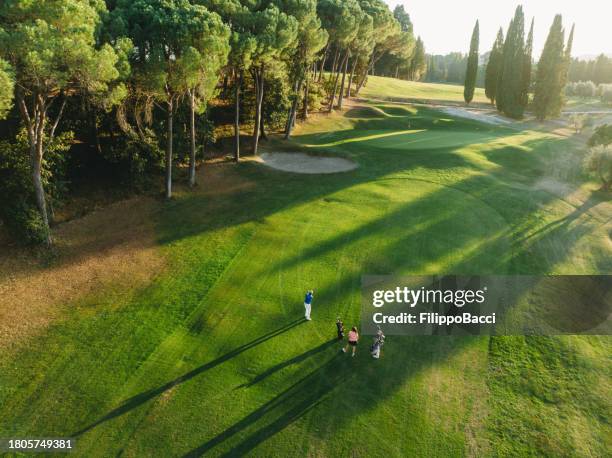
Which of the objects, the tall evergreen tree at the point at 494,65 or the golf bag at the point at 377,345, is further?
the tall evergreen tree at the point at 494,65

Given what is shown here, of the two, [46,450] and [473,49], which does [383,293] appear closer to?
[46,450]

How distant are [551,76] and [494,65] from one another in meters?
19.4

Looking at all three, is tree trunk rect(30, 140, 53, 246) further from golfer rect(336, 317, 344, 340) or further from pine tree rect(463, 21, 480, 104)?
pine tree rect(463, 21, 480, 104)

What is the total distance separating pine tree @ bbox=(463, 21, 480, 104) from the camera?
3735 inches

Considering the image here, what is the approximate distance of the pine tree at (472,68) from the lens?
9488 centimetres

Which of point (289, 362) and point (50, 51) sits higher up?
point (50, 51)

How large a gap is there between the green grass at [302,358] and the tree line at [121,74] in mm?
7201

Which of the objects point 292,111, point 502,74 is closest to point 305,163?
point 292,111

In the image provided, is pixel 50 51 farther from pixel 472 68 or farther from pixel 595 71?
pixel 595 71

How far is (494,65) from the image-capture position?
317 feet

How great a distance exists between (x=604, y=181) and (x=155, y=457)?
155ft

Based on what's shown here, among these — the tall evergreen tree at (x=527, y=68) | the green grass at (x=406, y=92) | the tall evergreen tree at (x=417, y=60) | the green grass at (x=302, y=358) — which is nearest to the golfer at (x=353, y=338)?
the green grass at (x=302, y=358)

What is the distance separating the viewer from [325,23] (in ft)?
178

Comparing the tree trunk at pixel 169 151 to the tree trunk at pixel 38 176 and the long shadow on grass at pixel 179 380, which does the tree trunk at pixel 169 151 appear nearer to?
the tree trunk at pixel 38 176
